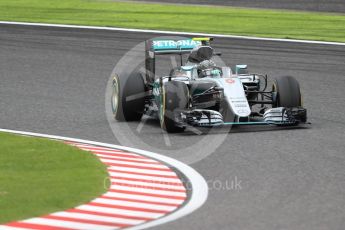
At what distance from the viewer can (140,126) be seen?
15164mm

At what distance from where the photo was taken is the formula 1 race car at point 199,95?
14266 mm

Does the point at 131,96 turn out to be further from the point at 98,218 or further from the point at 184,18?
the point at 184,18

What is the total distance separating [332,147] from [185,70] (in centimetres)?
300

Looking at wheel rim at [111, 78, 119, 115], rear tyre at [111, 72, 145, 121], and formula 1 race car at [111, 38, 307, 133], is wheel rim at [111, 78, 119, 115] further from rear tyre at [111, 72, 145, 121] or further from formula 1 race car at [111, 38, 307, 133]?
rear tyre at [111, 72, 145, 121]

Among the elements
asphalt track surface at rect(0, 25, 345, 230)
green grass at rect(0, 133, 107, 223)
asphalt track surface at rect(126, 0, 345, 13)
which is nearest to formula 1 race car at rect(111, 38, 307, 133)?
asphalt track surface at rect(0, 25, 345, 230)

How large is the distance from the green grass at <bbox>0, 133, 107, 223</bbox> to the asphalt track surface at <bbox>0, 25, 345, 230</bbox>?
1129 millimetres

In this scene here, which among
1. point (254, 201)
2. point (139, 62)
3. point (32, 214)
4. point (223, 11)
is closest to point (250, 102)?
point (254, 201)

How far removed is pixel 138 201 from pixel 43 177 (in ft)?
5.33

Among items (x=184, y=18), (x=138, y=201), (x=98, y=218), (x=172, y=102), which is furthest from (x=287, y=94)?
(x=184, y=18)

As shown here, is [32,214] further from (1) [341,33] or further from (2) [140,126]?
(1) [341,33]

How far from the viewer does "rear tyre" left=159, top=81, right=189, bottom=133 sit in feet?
46.7

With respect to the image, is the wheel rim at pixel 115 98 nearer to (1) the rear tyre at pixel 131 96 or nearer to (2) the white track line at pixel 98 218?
(1) the rear tyre at pixel 131 96

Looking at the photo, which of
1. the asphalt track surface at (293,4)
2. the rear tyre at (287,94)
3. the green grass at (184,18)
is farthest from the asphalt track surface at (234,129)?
the asphalt track surface at (293,4)

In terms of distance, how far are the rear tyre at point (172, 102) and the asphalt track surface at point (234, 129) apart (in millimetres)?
167
